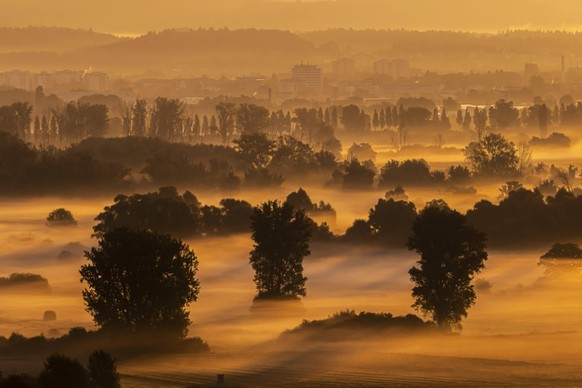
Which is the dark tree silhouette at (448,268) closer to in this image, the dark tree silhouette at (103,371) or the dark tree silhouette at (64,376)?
the dark tree silhouette at (103,371)

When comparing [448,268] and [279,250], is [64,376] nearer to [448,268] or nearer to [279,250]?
[448,268]

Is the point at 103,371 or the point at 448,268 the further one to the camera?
the point at 448,268

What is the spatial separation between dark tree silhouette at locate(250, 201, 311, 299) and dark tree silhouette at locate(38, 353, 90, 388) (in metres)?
61.3

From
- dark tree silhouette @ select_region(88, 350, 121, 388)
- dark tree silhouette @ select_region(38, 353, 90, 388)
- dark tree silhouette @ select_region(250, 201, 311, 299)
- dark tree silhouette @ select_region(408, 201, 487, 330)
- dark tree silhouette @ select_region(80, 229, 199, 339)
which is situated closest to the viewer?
dark tree silhouette @ select_region(38, 353, 90, 388)

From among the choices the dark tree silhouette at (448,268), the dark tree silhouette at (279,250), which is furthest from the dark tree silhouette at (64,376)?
the dark tree silhouette at (279,250)

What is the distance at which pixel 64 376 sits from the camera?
Result: 314 ft

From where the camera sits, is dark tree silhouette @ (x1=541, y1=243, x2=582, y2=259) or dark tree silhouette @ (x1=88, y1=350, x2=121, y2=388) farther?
dark tree silhouette @ (x1=541, y1=243, x2=582, y2=259)

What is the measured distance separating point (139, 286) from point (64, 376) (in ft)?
132

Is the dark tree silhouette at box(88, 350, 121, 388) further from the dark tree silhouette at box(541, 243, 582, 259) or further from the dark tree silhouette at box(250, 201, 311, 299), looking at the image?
the dark tree silhouette at box(541, 243, 582, 259)

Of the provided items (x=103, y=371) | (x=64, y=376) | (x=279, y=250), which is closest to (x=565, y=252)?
(x=279, y=250)

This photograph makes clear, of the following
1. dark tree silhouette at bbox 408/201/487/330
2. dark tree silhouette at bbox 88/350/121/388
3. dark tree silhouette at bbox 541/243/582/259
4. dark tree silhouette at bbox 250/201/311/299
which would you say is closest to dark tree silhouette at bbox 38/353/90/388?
dark tree silhouette at bbox 88/350/121/388

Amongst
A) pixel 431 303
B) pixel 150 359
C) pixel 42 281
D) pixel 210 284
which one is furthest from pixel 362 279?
pixel 150 359

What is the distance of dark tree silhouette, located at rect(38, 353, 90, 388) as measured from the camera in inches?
3760

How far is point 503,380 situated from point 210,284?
262 ft
